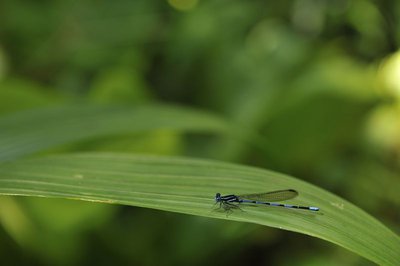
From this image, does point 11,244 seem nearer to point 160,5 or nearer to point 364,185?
point 364,185

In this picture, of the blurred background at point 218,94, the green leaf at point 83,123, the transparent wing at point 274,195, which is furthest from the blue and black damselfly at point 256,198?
the blurred background at point 218,94

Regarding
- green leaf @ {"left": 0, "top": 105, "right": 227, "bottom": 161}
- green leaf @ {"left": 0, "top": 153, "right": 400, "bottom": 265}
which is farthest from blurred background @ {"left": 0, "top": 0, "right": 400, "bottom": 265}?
green leaf @ {"left": 0, "top": 153, "right": 400, "bottom": 265}

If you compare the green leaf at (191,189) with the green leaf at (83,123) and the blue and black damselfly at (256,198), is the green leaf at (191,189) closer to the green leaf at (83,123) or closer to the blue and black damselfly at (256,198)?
the blue and black damselfly at (256,198)

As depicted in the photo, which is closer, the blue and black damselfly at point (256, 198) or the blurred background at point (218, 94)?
the blue and black damselfly at point (256, 198)

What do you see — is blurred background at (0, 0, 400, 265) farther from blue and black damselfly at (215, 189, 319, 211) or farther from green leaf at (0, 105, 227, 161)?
blue and black damselfly at (215, 189, 319, 211)

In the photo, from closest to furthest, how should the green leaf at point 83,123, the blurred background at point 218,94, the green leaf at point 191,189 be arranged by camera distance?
the green leaf at point 191,189
the green leaf at point 83,123
the blurred background at point 218,94

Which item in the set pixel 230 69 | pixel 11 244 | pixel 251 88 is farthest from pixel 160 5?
pixel 11 244
